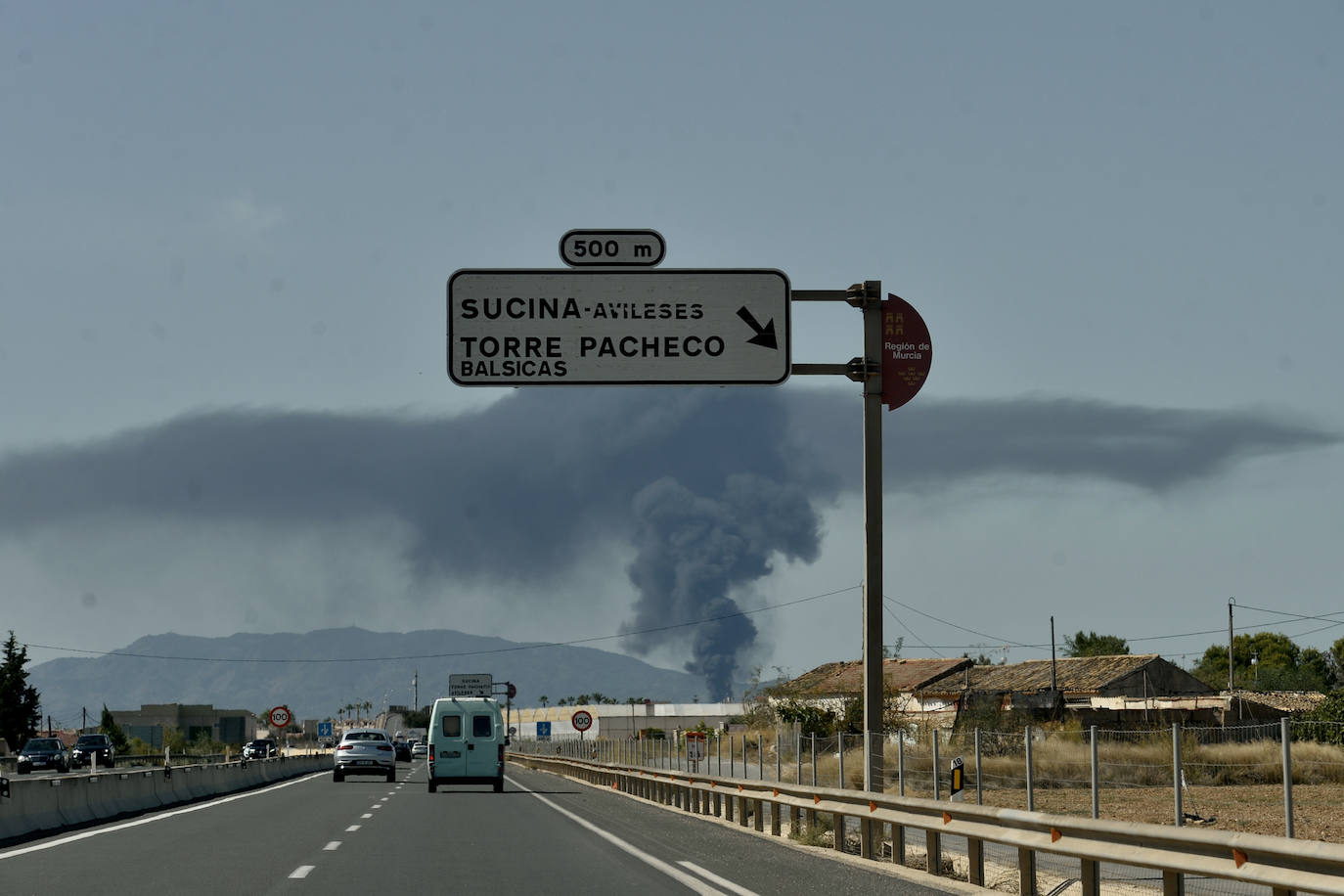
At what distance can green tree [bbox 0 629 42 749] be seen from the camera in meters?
131

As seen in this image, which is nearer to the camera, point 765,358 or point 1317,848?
point 1317,848

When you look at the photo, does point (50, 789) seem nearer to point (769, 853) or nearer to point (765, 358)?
point (769, 853)

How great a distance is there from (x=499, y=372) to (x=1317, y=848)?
10.2 m

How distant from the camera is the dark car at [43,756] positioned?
242 feet

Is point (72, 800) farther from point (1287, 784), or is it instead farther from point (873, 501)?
point (1287, 784)

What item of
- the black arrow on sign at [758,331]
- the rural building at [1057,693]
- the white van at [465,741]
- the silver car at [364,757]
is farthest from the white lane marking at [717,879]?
the rural building at [1057,693]

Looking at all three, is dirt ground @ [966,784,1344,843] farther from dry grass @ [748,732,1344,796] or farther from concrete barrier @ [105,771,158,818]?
concrete barrier @ [105,771,158,818]

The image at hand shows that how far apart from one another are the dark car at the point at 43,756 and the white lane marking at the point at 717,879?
6188 centimetres

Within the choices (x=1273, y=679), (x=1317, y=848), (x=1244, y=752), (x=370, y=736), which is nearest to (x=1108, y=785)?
(x=1244, y=752)

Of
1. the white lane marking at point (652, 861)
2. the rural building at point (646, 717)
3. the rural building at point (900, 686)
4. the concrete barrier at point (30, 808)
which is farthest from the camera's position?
the rural building at point (646, 717)

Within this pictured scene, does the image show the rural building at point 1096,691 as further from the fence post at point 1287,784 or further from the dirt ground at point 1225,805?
the fence post at point 1287,784

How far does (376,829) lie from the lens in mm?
24250

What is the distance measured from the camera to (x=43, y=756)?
246 feet

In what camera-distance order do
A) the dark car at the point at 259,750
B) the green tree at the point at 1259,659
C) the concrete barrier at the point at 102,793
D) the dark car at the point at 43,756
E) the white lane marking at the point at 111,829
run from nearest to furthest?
the white lane marking at the point at 111,829
the concrete barrier at the point at 102,793
the dark car at the point at 43,756
the dark car at the point at 259,750
the green tree at the point at 1259,659
